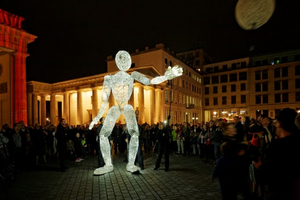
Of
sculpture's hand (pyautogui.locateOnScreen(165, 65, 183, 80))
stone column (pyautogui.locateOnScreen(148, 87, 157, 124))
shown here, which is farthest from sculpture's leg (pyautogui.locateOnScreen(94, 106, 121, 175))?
stone column (pyautogui.locateOnScreen(148, 87, 157, 124))

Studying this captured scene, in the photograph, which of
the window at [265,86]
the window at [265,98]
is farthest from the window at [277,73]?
the window at [265,98]

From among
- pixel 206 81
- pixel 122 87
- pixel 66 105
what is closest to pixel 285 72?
pixel 206 81

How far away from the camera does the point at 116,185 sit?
6246 mm

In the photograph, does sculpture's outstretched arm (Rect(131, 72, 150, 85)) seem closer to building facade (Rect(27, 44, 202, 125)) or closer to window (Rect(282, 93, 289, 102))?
building facade (Rect(27, 44, 202, 125))

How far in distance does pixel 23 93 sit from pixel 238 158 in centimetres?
1907

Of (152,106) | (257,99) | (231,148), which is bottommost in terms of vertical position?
(231,148)

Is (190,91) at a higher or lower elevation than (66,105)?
higher

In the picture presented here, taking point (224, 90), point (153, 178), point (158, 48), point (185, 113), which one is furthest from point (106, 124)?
point (224, 90)

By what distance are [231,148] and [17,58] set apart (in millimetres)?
19308

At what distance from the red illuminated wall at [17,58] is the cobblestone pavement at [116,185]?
36.2ft

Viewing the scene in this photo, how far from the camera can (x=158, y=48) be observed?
40.6 meters

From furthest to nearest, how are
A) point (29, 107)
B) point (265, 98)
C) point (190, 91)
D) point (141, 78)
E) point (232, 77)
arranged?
1. point (232, 77)
2. point (190, 91)
3. point (265, 98)
4. point (29, 107)
5. point (141, 78)

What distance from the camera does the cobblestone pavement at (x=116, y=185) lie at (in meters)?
5.42

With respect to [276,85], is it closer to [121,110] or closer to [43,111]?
[43,111]
